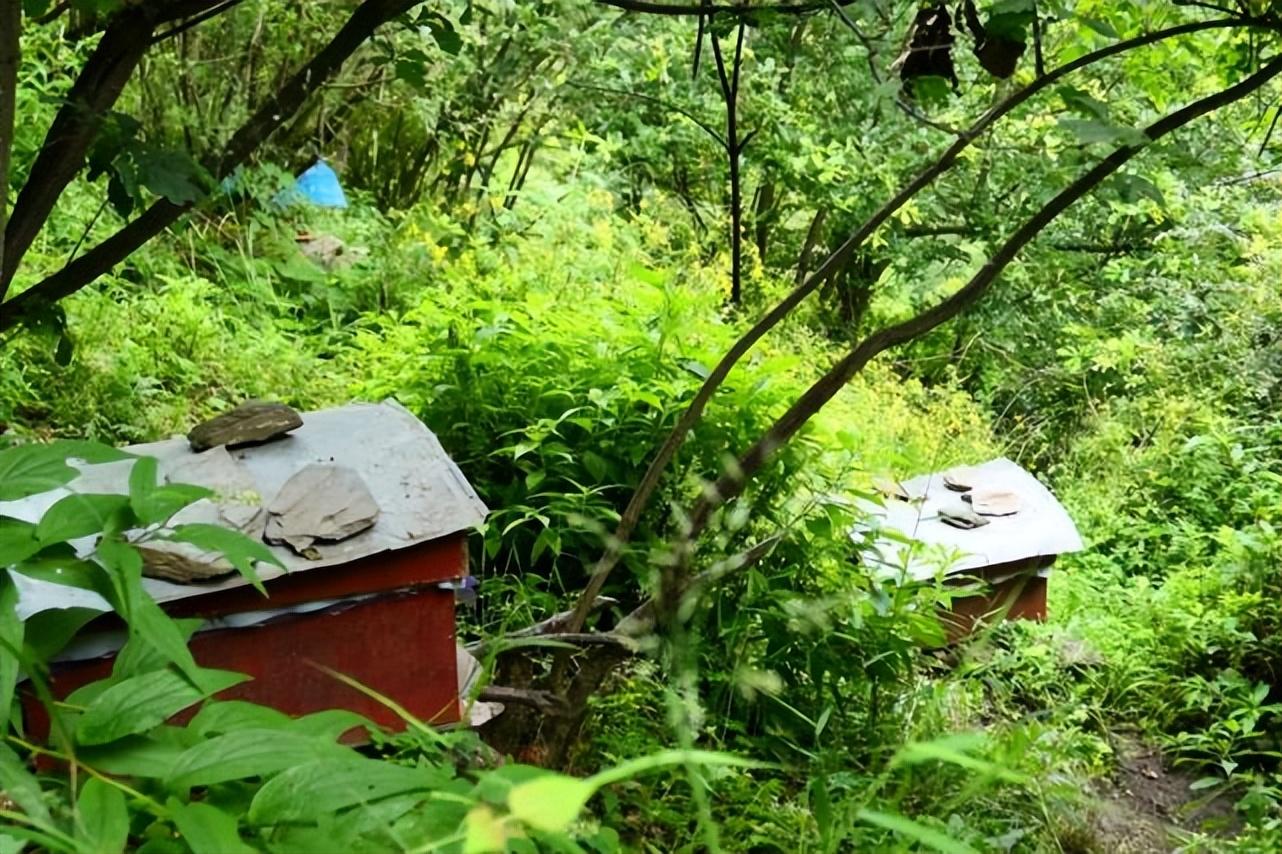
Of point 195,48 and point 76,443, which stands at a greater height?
point 195,48

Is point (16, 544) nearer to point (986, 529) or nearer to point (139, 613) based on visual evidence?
point (139, 613)

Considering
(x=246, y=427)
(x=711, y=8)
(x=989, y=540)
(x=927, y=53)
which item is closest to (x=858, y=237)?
(x=927, y=53)

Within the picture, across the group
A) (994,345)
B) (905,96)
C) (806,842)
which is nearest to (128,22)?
(905,96)

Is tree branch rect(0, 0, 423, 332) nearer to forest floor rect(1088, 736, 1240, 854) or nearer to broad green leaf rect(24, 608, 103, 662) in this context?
broad green leaf rect(24, 608, 103, 662)

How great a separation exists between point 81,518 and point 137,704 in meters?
0.19

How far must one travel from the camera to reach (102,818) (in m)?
0.67

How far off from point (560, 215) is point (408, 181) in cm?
94

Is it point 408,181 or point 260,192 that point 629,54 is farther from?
point 260,192

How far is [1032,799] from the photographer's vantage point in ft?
6.63

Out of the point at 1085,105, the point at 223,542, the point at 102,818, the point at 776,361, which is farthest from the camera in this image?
the point at 776,361

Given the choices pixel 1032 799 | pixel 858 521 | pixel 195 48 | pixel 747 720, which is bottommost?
pixel 1032 799

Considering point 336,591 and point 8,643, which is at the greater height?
point 8,643

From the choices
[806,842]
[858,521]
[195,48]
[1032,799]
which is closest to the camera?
[806,842]

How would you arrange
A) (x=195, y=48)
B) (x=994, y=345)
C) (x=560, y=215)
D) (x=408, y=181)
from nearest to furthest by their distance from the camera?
(x=195, y=48)
(x=560, y=215)
(x=408, y=181)
(x=994, y=345)
